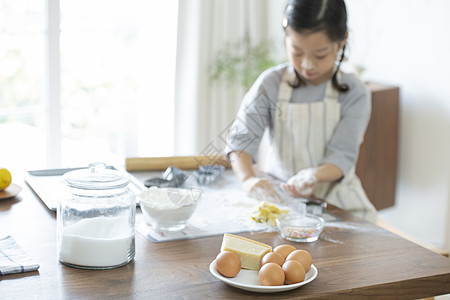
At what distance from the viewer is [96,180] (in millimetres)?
1176

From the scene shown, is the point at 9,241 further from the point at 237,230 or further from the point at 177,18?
the point at 177,18

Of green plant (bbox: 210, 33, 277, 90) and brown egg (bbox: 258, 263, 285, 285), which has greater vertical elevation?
green plant (bbox: 210, 33, 277, 90)

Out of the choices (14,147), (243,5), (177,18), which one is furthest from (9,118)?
(243,5)

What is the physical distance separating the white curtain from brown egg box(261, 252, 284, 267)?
2.41 meters

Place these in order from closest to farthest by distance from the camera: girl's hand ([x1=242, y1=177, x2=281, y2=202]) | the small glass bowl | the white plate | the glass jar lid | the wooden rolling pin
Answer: the white plate
the glass jar lid
the small glass bowl
girl's hand ([x1=242, y1=177, x2=281, y2=202])
the wooden rolling pin

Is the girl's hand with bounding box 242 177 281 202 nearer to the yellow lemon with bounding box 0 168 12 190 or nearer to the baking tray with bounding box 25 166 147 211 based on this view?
the baking tray with bounding box 25 166 147 211

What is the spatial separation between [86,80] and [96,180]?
2464mm

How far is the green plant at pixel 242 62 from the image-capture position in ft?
11.8

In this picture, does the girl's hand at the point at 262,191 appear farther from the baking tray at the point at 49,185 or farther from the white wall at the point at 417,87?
the white wall at the point at 417,87

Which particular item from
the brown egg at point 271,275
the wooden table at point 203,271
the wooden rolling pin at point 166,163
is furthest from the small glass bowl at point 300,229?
the wooden rolling pin at point 166,163

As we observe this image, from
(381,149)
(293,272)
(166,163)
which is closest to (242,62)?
(381,149)

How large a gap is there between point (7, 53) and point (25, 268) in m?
2.37

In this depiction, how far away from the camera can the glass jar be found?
45.8 inches

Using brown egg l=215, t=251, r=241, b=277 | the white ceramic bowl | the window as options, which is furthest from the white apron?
the window
